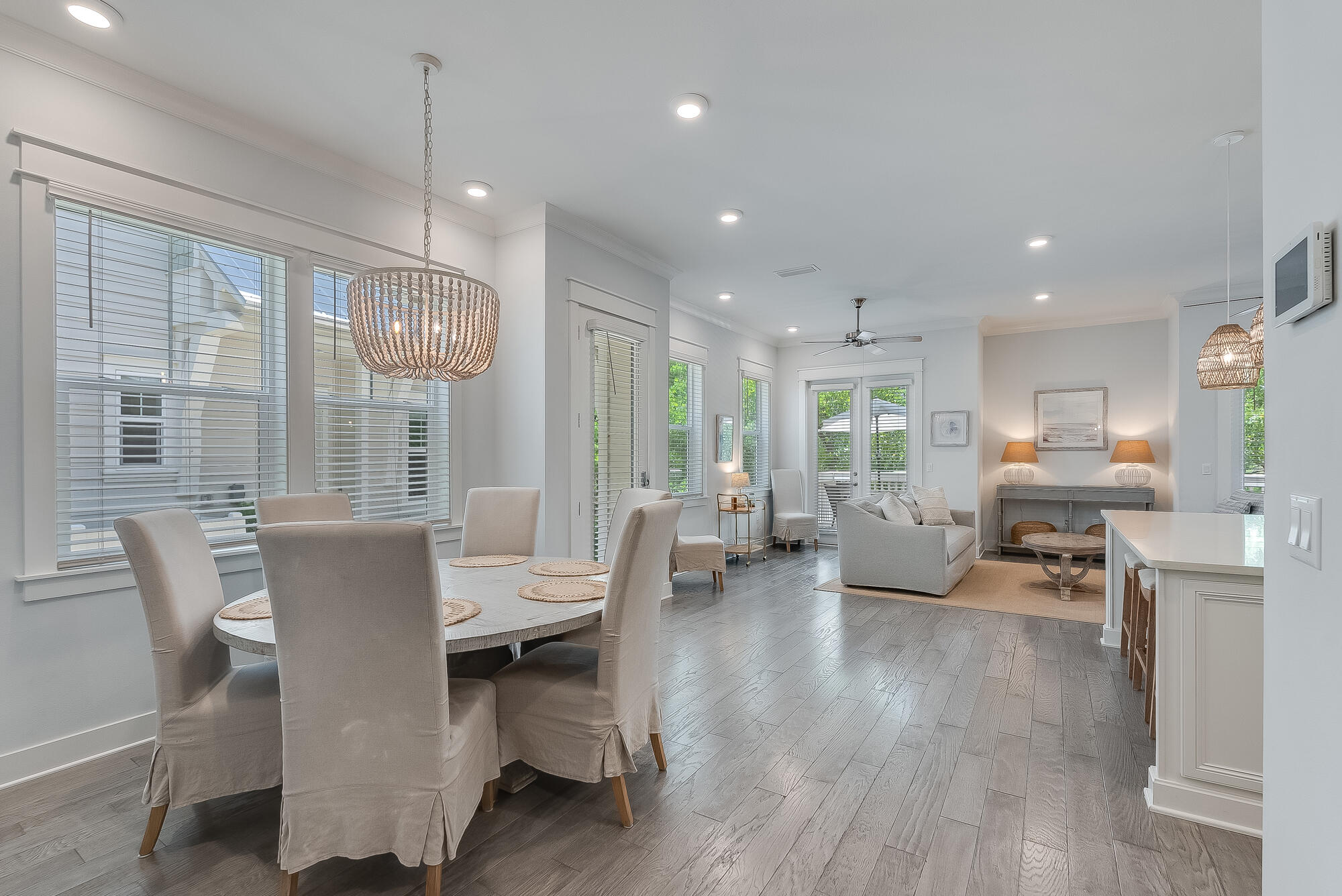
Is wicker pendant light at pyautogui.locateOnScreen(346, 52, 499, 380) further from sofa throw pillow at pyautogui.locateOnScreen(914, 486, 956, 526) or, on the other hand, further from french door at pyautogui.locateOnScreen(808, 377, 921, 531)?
french door at pyautogui.locateOnScreen(808, 377, 921, 531)

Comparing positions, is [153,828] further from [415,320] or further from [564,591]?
[415,320]

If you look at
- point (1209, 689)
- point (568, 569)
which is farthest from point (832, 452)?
point (1209, 689)

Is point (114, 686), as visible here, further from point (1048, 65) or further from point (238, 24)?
point (1048, 65)

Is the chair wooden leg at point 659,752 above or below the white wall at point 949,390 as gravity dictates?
below

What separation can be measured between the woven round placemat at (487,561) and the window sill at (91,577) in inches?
32.0

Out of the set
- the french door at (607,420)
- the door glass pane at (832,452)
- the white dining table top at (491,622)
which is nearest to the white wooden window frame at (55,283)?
the white dining table top at (491,622)

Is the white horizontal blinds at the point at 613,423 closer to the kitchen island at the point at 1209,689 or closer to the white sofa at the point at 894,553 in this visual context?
the white sofa at the point at 894,553

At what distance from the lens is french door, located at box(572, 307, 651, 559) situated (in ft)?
14.4

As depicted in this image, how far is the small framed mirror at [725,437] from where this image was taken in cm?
726

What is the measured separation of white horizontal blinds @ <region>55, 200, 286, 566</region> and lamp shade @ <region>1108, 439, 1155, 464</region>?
25.8ft

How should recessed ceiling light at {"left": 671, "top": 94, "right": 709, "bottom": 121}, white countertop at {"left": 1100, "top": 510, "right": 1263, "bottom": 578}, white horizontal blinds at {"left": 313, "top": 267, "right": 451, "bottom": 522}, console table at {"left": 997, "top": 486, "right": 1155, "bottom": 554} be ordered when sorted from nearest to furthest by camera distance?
white countertop at {"left": 1100, "top": 510, "right": 1263, "bottom": 578}
recessed ceiling light at {"left": 671, "top": 94, "right": 709, "bottom": 121}
white horizontal blinds at {"left": 313, "top": 267, "right": 451, "bottom": 522}
console table at {"left": 997, "top": 486, "right": 1155, "bottom": 554}

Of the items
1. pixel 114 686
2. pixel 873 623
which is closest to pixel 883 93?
pixel 873 623

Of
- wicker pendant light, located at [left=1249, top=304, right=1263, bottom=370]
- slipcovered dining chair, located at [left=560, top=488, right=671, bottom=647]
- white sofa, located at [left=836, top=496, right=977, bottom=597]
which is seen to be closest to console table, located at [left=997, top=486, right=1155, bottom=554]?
white sofa, located at [left=836, top=496, right=977, bottom=597]

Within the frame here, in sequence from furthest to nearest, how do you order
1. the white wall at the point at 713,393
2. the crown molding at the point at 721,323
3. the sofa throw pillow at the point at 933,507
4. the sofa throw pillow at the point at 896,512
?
the white wall at the point at 713,393
the crown molding at the point at 721,323
the sofa throw pillow at the point at 933,507
the sofa throw pillow at the point at 896,512
